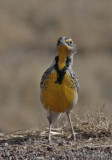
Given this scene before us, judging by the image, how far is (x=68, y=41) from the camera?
343 inches

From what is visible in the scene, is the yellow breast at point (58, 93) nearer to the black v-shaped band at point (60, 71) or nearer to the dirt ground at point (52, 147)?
the black v-shaped band at point (60, 71)

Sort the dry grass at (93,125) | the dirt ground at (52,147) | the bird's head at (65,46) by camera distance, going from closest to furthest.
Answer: the dirt ground at (52,147) < the bird's head at (65,46) < the dry grass at (93,125)

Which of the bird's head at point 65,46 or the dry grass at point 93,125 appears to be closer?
the bird's head at point 65,46

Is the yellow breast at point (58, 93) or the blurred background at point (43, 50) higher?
the blurred background at point (43, 50)

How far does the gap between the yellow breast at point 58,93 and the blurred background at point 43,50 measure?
6.04 meters

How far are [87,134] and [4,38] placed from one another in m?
13.9

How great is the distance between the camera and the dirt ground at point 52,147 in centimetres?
793

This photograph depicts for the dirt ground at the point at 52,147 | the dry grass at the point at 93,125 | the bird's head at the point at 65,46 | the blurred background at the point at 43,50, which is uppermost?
the blurred background at the point at 43,50

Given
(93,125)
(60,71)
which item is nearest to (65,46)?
(60,71)

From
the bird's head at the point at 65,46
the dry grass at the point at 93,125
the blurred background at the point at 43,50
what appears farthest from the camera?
the blurred background at the point at 43,50

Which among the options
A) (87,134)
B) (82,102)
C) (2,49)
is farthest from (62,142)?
(2,49)

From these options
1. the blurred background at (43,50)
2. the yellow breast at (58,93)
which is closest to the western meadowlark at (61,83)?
the yellow breast at (58,93)

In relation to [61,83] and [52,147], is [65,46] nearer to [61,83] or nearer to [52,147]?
[61,83]

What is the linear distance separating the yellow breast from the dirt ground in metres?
0.45
